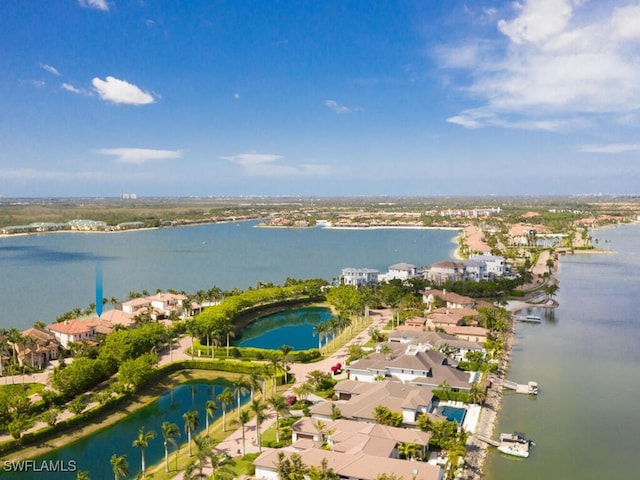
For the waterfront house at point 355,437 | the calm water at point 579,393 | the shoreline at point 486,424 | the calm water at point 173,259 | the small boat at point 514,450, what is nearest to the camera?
the waterfront house at point 355,437

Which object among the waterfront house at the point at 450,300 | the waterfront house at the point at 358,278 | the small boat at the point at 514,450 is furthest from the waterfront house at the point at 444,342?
the waterfront house at the point at 358,278

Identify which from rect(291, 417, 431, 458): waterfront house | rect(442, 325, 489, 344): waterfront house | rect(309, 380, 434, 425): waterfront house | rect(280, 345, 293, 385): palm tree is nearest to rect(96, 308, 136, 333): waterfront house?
rect(280, 345, 293, 385): palm tree

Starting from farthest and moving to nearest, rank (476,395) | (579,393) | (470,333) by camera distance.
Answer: (470,333) < (579,393) < (476,395)

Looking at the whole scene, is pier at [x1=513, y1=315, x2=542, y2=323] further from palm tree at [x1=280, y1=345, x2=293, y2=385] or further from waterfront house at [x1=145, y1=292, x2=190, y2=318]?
waterfront house at [x1=145, y1=292, x2=190, y2=318]

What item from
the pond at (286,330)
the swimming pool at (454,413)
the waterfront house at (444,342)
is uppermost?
the waterfront house at (444,342)

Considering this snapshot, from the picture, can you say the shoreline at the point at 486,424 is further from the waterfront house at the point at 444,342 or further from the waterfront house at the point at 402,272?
the waterfront house at the point at 402,272

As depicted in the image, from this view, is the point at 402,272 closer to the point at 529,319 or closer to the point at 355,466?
the point at 529,319

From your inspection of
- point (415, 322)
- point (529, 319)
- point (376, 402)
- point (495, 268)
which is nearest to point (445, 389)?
point (376, 402)
